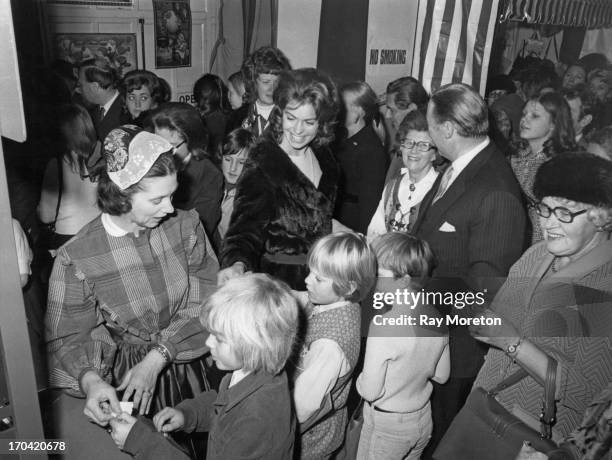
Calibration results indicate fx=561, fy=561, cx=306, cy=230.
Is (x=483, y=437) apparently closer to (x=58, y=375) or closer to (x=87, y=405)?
(x=87, y=405)

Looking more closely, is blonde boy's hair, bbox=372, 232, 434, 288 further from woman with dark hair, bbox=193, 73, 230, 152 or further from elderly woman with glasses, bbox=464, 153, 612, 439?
woman with dark hair, bbox=193, 73, 230, 152

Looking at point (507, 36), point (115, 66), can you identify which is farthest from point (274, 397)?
point (507, 36)

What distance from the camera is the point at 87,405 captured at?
1352 mm

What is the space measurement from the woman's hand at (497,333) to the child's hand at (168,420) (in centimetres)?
80

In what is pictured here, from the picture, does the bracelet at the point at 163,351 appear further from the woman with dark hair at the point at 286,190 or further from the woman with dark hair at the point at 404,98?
the woman with dark hair at the point at 404,98

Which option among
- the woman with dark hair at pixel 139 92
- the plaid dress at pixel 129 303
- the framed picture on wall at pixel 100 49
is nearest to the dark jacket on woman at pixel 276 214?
the plaid dress at pixel 129 303

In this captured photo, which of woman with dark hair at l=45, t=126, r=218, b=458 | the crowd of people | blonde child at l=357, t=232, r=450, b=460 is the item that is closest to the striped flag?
the crowd of people

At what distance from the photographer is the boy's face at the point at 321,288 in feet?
5.19

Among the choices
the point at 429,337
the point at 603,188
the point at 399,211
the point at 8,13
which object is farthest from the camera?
the point at 399,211

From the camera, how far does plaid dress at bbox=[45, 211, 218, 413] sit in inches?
55.6

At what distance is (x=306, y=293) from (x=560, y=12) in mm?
4614

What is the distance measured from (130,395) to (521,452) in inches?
38.9

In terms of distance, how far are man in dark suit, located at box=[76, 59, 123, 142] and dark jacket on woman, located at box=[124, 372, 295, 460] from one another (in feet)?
8.12

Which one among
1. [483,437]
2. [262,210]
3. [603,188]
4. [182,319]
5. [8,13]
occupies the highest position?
[8,13]
